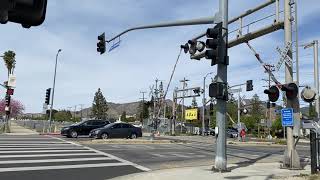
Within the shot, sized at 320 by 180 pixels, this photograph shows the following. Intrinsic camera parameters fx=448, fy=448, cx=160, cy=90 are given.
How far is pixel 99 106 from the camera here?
5290 inches

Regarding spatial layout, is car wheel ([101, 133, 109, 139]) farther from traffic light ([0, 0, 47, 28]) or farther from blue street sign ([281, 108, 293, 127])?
traffic light ([0, 0, 47, 28])

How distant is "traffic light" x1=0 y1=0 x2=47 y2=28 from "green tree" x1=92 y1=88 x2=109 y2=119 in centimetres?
12650

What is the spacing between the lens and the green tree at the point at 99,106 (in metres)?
132

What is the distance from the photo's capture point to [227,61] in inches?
602

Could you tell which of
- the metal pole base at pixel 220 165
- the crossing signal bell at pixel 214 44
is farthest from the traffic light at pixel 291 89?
the metal pole base at pixel 220 165

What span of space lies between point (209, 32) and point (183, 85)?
66.7 metres

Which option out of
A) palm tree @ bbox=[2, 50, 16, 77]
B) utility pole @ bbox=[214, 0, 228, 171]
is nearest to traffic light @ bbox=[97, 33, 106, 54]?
utility pole @ bbox=[214, 0, 228, 171]

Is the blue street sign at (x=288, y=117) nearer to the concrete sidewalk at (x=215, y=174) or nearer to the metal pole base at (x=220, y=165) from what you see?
the concrete sidewalk at (x=215, y=174)

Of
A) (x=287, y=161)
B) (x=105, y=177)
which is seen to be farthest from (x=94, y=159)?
(x=287, y=161)

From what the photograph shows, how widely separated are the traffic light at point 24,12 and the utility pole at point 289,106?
1345 cm

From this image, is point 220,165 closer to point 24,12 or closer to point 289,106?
point 289,106

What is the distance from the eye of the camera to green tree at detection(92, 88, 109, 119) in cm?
13188

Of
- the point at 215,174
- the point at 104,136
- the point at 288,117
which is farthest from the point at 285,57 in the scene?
the point at 104,136

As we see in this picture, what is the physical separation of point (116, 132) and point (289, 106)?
68.9ft
